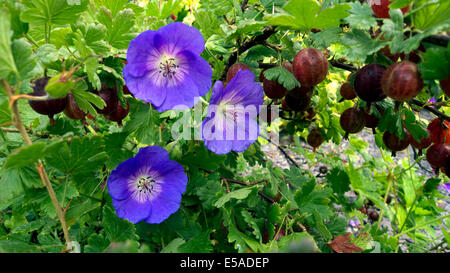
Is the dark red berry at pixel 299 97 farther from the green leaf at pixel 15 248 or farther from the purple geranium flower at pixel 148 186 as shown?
the green leaf at pixel 15 248

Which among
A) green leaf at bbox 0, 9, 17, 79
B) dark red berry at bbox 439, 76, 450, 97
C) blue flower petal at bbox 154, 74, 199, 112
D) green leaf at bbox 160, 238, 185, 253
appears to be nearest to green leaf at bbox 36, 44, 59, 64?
green leaf at bbox 0, 9, 17, 79

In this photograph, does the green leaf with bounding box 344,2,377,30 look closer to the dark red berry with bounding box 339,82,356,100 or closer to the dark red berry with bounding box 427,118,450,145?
the dark red berry with bounding box 339,82,356,100

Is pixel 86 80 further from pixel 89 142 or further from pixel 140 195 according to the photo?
pixel 140 195

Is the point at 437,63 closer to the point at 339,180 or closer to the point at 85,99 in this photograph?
the point at 85,99

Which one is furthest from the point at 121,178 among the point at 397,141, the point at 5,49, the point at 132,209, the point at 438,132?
the point at 438,132

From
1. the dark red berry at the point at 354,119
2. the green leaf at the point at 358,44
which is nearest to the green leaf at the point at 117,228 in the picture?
the green leaf at the point at 358,44

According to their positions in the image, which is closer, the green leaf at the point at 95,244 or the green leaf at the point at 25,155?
the green leaf at the point at 25,155
